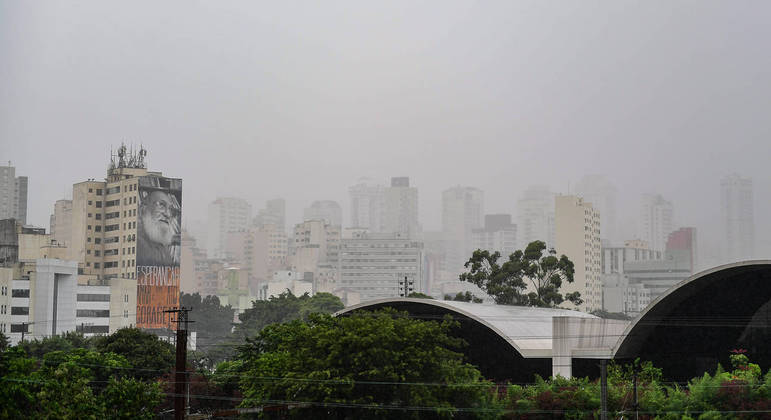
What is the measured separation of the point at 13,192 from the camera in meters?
188

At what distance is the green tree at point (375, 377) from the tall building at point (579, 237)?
466ft

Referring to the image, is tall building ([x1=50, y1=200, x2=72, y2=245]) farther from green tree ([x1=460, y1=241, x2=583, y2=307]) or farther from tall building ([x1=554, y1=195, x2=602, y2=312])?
green tree ([x1=460, y1=241, x2=583, y2=307])

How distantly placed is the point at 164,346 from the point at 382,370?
23869 millimetres

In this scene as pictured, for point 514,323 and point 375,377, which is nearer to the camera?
point 375,377

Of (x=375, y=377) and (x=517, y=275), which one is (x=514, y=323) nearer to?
(x=375, y=377)

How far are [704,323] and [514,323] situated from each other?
29.2 feet

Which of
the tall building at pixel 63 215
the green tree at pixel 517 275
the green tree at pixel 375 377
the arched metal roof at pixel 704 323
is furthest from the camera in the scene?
the tall building at pixel 63 215

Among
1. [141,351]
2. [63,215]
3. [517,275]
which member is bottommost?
[141,351]

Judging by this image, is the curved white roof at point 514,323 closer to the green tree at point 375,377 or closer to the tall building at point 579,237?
the green tree at point 375,377

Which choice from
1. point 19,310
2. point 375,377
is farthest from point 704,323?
point 19,310

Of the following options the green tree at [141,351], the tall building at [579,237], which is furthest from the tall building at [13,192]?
the green tree at [141,351]

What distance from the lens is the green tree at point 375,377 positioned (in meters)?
35.3

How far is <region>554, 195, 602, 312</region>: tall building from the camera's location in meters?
177

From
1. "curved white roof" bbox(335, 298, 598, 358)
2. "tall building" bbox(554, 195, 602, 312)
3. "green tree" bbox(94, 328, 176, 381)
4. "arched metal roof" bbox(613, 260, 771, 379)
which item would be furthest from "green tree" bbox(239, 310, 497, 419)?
"tall building" bbox(554, 195, 602, 312)
